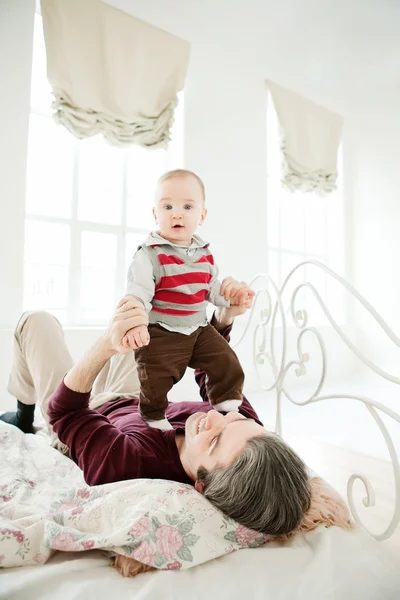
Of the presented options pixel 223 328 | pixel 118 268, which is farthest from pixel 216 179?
pixel 223 328

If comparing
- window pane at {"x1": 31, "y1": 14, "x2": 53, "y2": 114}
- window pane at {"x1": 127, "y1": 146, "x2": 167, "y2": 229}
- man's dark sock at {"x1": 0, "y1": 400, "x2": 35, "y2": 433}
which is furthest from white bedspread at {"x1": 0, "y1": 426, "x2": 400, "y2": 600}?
window pane at {"x1": 31, "y1": 14, "x2": 53, "y2": 114}

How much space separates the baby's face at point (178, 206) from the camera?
4.00 feet

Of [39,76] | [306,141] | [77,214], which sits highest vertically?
[306,141]

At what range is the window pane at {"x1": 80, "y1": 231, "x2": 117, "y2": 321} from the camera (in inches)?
120

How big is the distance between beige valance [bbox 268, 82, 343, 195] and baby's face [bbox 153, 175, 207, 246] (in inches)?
132

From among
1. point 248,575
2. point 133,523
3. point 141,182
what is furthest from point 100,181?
point 248,575

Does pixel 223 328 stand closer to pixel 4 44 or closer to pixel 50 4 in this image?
pixel 4 44

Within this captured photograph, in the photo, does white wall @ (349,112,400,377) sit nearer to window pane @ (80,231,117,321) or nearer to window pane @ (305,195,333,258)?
window pane @ (305,195,333,258)

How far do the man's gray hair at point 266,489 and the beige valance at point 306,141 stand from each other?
3.89 metres

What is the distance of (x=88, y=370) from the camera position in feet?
3.43

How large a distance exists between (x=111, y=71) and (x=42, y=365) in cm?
241

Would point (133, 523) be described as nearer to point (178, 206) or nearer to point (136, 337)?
point (136, 337)

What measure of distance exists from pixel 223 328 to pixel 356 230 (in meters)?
4.26

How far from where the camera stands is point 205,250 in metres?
1.33
